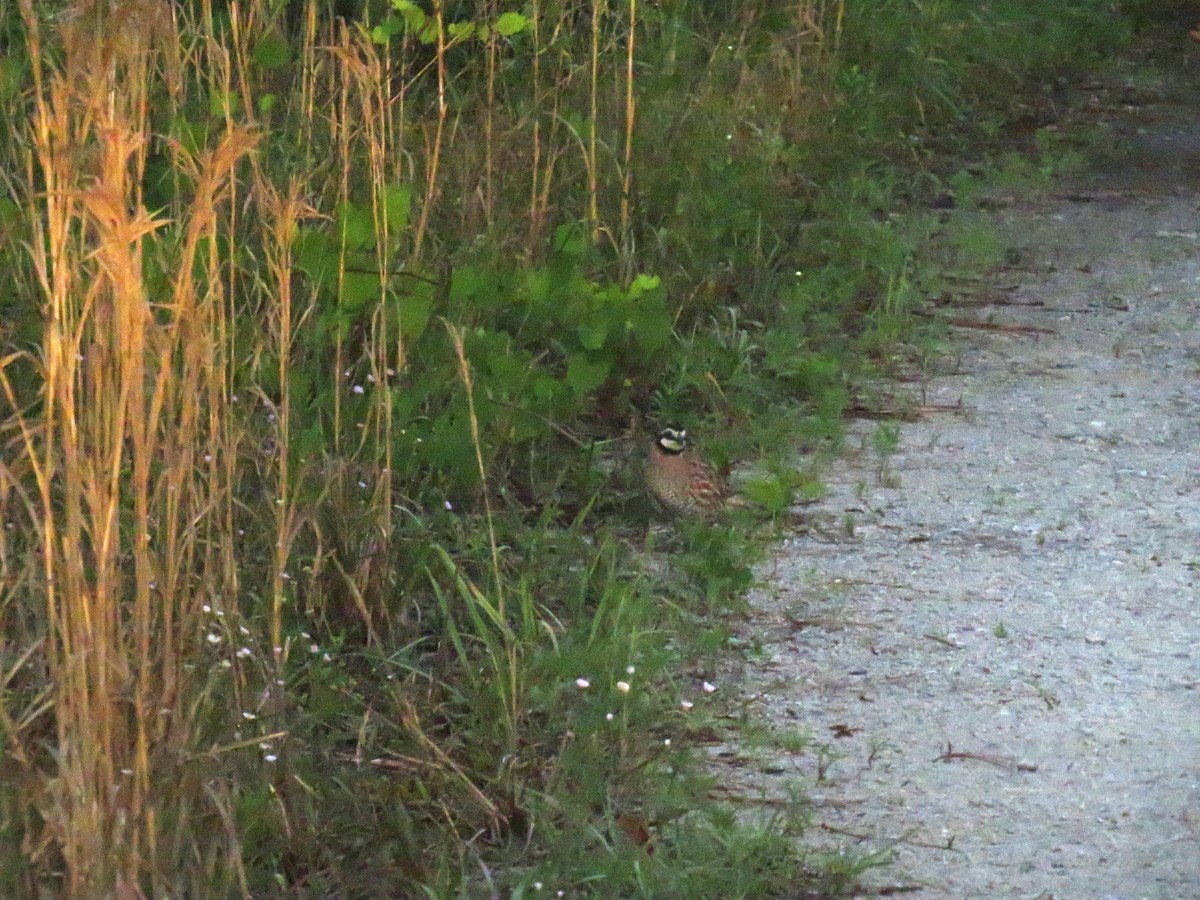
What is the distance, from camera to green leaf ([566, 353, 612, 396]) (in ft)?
15.0

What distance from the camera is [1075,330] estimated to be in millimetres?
5887

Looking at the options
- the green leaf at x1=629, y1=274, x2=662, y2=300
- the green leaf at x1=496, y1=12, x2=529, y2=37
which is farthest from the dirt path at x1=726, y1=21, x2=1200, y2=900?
the green leaf at x1=496, y1=12, x2=529, y2=37

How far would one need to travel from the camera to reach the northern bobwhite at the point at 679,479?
4.39 m

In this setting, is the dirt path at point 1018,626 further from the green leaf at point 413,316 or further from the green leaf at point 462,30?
the green leaf at point 462,30

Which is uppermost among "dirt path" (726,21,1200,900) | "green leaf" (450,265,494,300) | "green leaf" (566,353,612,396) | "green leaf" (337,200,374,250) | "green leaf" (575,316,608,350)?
"green leaf" (337,200,374,250)

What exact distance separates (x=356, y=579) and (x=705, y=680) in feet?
2.32

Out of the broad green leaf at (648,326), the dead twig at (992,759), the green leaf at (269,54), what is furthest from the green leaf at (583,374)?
the dead twig at (992,759)

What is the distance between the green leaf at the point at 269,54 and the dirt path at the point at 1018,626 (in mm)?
1798

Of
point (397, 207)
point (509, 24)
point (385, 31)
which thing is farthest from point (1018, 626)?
point (385, 31)

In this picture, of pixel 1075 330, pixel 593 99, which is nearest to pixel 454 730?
pixel 593 99

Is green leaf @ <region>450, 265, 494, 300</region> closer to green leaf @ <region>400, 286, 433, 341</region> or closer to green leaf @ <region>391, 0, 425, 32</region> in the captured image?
green leaf @ <region>400, 286, 433, 341</region>

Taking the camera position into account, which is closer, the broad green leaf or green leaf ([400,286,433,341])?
green leaf ([400,286,433,341])

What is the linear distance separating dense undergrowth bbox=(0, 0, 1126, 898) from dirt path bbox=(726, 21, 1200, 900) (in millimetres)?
173

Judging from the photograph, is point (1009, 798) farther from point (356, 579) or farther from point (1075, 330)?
point (1075, 330)
